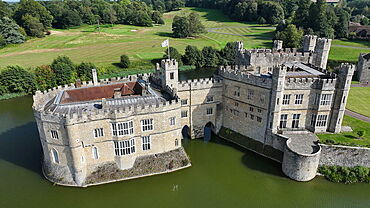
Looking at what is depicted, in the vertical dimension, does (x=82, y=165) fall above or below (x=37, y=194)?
above

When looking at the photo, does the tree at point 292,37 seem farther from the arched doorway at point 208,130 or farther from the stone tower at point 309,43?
the arched doorway at point 208,130

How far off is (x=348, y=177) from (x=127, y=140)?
26289mm

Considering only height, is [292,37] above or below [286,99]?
above

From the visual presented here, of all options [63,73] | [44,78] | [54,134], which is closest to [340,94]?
[54,134]

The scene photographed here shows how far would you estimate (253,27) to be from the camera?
134250mm

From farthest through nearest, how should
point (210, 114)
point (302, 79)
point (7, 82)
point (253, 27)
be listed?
point (253, 27) → point (7, 82) → point (210, 114) → point (302, 79)

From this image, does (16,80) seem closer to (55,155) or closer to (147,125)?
(55,155)

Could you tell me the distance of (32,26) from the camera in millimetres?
105312

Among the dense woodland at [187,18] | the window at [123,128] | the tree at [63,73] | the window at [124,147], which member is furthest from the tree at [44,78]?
the dense woodland at [187,18]

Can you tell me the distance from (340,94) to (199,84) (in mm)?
18267

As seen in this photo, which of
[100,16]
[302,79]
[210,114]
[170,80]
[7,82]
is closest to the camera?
[302,79]

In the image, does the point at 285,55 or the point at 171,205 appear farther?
the point at 285,55

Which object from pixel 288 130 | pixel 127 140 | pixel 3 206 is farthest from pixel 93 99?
pixel 288 130

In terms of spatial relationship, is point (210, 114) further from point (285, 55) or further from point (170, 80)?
point (285, 55)
